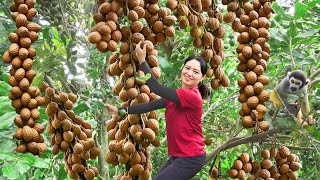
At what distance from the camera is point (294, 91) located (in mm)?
2852

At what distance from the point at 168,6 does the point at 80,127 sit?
22.6 inches

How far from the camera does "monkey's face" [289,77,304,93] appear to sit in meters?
2.62

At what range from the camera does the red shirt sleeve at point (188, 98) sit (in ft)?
6.21

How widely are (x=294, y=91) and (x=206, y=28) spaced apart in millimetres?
1245

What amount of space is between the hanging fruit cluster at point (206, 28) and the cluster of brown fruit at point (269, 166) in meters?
0.42

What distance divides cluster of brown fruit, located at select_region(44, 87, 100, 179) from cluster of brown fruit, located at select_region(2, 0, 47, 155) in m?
0.16

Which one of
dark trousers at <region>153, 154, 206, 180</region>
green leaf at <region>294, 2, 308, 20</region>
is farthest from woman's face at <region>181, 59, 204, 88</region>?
green leaf at <region>294, 2, 308, 20</region>

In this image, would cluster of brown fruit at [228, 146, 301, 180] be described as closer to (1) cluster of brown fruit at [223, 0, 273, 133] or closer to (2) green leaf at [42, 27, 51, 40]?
(1) cluster of brown fruit at [223, 0, 273, 133]

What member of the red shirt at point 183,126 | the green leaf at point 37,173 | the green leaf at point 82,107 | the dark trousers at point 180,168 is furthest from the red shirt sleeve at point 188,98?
the green leaf at point 37,173

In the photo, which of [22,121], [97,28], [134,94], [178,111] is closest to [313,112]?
[178,111]

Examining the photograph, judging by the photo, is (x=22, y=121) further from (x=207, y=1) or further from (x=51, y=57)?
(x=207, y=1)

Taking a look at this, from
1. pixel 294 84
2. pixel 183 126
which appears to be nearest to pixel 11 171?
pixel 183 126

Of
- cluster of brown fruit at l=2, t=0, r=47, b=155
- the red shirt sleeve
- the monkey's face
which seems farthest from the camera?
the monkey's face

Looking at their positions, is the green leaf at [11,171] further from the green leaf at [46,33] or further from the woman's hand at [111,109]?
the green leaf at [46,33]
